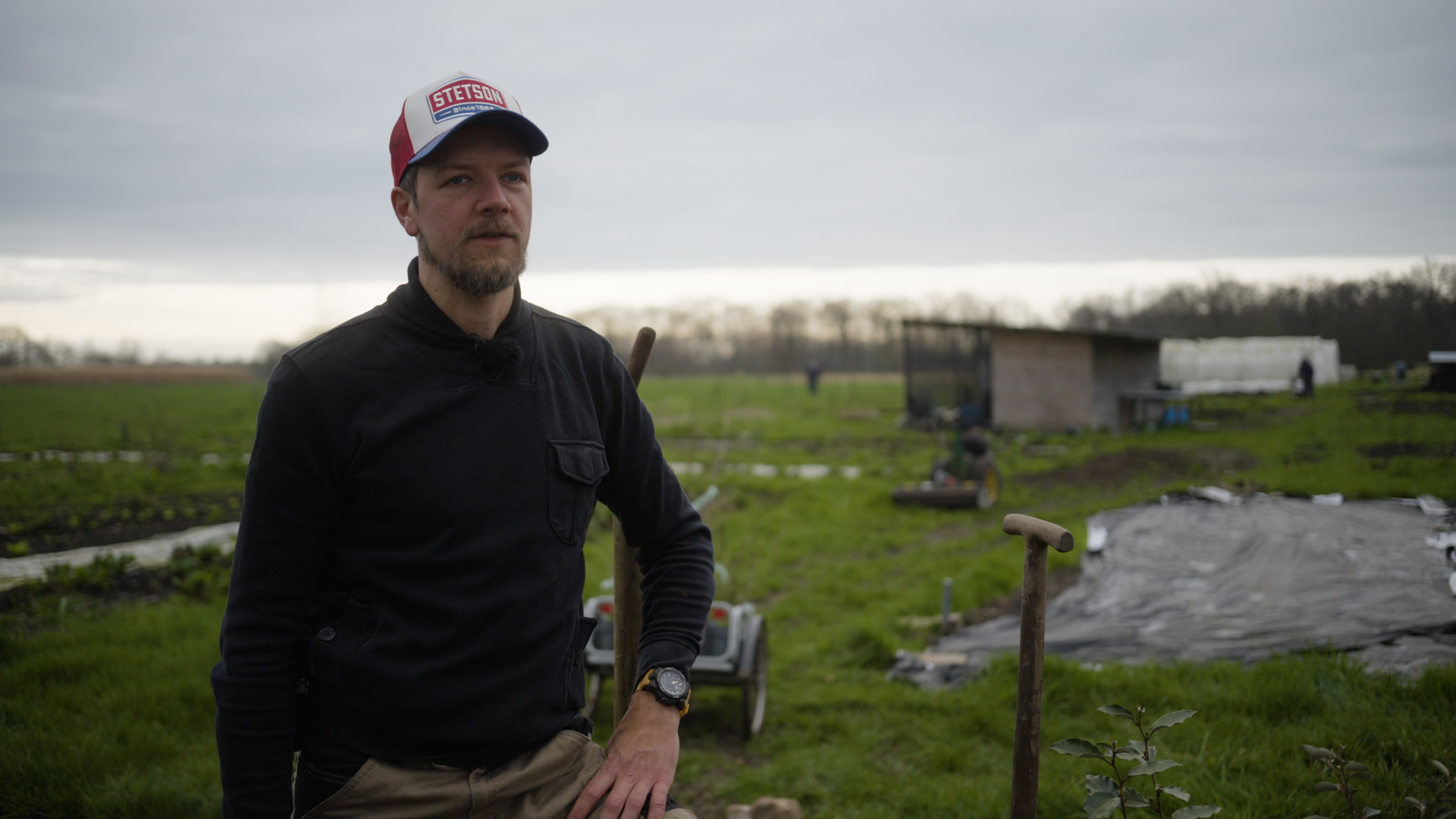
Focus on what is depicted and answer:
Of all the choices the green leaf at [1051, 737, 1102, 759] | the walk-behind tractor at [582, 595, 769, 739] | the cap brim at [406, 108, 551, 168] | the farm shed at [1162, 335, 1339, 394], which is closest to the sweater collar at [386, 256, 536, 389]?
the cap brim at [406, 108, 551, 168]

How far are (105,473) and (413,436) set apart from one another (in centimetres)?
1457

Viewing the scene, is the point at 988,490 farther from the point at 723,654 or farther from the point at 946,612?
the point at 723,654

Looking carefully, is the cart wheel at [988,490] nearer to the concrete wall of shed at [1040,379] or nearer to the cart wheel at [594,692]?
the cart wheel at [594,692]

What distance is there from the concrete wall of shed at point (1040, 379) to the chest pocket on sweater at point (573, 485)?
2123 centimetres

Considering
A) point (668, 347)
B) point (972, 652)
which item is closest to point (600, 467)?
point (972, 652)

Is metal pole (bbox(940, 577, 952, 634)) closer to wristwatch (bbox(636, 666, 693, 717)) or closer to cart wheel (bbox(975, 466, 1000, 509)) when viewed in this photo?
wristwatch (bbox(636, 666, 693, 717))

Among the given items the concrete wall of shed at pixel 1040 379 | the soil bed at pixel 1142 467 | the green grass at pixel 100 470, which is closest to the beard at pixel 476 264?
the green grass at pixel 100 470

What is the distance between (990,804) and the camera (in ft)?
11.8

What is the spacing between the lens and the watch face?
181cm

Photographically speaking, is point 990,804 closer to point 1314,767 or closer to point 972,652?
point 1314,767

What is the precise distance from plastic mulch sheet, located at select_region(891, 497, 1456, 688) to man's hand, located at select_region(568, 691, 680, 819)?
13.0 feet

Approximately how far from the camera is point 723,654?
4703mm

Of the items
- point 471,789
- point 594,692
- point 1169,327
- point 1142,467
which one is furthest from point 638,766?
point 1169,327

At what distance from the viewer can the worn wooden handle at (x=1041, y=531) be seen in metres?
1.73
